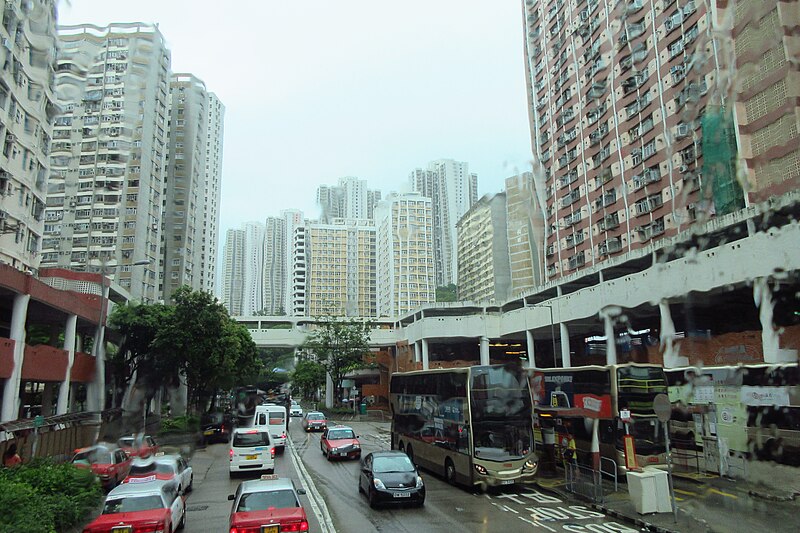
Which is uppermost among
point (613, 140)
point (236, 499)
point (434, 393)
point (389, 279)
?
point (389, 279)

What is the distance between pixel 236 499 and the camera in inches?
369

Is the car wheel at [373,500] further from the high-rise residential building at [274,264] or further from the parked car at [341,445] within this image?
the high-rise residential building at [274,264]

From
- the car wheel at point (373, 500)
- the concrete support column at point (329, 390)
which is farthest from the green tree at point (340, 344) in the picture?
the car wheel at point (373, 500)

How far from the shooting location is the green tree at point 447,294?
49.3m

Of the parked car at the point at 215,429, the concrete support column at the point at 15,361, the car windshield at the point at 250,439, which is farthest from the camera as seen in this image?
the parked car at the point at 215,429

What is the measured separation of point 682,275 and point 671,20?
4409 mm

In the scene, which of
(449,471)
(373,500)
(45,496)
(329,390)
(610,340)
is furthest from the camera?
(329,390)

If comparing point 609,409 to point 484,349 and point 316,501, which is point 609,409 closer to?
point 316,501

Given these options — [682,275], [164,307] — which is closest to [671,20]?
[682,275]

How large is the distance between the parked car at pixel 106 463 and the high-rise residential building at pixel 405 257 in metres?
29.1

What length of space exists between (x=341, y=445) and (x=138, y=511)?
13528 mm

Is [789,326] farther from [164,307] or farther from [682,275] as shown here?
[164,307]

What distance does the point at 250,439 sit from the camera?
1791 cm

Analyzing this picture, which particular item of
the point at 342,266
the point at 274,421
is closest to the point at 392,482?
the point at 274,421
